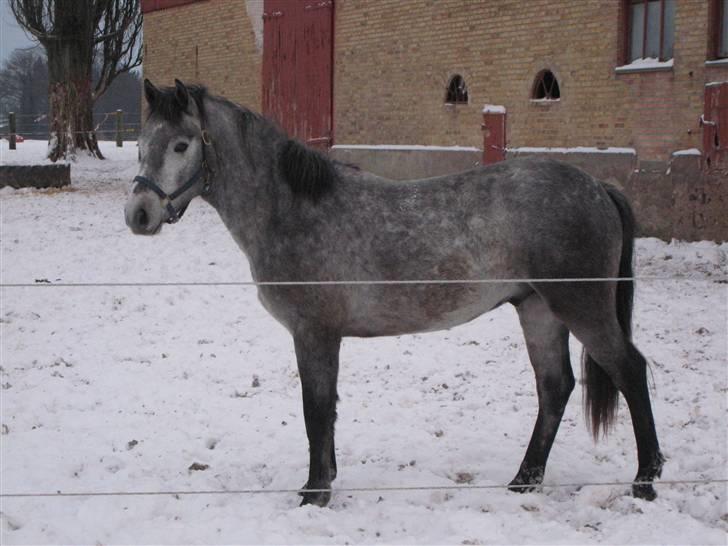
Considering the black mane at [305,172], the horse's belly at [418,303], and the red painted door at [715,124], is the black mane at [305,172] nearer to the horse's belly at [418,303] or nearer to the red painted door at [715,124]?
the horse's belly at [418,303]

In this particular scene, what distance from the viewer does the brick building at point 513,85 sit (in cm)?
1088

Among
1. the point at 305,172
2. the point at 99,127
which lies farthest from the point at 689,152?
the point at 99,127

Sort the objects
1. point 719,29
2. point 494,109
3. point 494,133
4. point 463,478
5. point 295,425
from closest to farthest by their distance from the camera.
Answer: point 463,478, point 295,425, point 719,29, point 494,109, point 494,133

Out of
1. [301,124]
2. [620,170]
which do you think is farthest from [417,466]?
[301,124]

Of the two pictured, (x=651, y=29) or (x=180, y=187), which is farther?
(x=651, y=29)

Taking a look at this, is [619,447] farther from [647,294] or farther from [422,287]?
[647,294]

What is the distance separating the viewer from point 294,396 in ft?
21.3

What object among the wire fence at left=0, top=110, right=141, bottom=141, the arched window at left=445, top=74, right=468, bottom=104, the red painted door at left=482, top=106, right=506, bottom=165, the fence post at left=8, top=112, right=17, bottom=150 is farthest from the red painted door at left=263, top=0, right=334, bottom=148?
the wire fence at left=0, top=110, right=141, bottom=141

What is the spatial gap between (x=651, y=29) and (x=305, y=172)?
8.33 metres

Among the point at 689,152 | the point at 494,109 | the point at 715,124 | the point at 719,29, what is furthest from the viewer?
the point at 494,109

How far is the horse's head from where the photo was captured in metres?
4.33

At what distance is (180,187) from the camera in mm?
4434

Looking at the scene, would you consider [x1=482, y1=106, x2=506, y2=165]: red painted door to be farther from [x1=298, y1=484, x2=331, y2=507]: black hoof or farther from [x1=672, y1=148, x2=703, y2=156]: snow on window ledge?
[x1=298, y1=484, x2=331, y2=507]: black hoof

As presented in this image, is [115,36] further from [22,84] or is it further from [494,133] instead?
[22,84]
